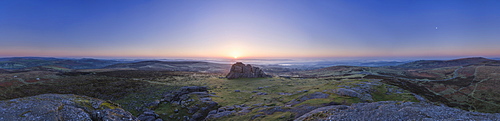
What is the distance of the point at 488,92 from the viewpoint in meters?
48.6

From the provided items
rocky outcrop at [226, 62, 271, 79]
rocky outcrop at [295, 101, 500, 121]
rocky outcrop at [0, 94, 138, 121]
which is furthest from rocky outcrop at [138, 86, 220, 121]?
rocky outcrop at [226, 62, 271, 79]

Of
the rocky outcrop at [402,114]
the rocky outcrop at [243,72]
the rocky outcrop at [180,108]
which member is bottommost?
the rocky outcrop at [180,108]

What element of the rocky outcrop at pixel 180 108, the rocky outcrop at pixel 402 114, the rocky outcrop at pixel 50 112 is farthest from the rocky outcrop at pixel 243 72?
the rocky outcrop at pixel 402 114

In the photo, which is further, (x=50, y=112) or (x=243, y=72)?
(x=243, y=72)

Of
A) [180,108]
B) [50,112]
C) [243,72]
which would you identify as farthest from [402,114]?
[243,72]

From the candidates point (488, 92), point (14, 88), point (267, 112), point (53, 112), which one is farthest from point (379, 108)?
point (14, 88)

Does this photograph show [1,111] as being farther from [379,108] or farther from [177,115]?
[379,108]

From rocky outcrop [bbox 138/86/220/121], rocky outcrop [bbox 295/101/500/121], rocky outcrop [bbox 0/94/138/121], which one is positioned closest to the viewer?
rocky outcrop [bbox 0/94/138/121]

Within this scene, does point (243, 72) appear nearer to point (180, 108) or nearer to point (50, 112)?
point (180, 108)

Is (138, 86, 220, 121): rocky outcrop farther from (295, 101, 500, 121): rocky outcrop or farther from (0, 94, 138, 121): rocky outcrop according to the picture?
(295, 101, 500, 121): rocky outcrop

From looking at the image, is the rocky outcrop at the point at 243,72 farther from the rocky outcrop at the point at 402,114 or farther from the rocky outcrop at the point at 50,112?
the rocky outcrop at the point at 402,114

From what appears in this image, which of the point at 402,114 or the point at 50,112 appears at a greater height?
the point at 50,112

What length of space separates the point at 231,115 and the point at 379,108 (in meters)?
16.0

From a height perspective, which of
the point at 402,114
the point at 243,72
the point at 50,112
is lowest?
the point at 243,72
